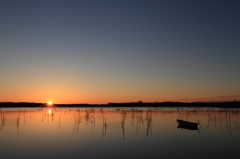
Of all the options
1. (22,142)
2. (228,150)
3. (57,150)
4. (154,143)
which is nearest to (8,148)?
(22,142)

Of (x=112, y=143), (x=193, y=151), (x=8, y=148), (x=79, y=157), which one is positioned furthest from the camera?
(x=112, y=143)

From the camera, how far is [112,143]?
1341cm

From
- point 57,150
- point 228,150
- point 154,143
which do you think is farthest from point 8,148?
point 228,150

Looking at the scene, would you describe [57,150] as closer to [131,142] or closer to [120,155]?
[120,155]

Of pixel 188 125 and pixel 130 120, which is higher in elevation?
pixel 188 125

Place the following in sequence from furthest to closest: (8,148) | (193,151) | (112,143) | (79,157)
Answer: (112,143) → (8,148) → (193,151) → (79,157)

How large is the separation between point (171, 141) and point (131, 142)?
2.42 m

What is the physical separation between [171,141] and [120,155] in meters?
4.55

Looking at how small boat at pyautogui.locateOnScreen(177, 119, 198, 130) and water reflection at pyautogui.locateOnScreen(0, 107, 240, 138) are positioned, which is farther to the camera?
water reflection at pyautogui.locateOnScreen(0, 107, 240, 138)

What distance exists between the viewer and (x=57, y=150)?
11555 millimetres

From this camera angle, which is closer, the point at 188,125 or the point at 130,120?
the point at 188,125

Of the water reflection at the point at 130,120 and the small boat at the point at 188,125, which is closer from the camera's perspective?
the small boat at the point at 188,125

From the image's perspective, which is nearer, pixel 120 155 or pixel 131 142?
pixel 120 155

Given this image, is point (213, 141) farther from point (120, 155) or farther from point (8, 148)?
point (8, 148)
